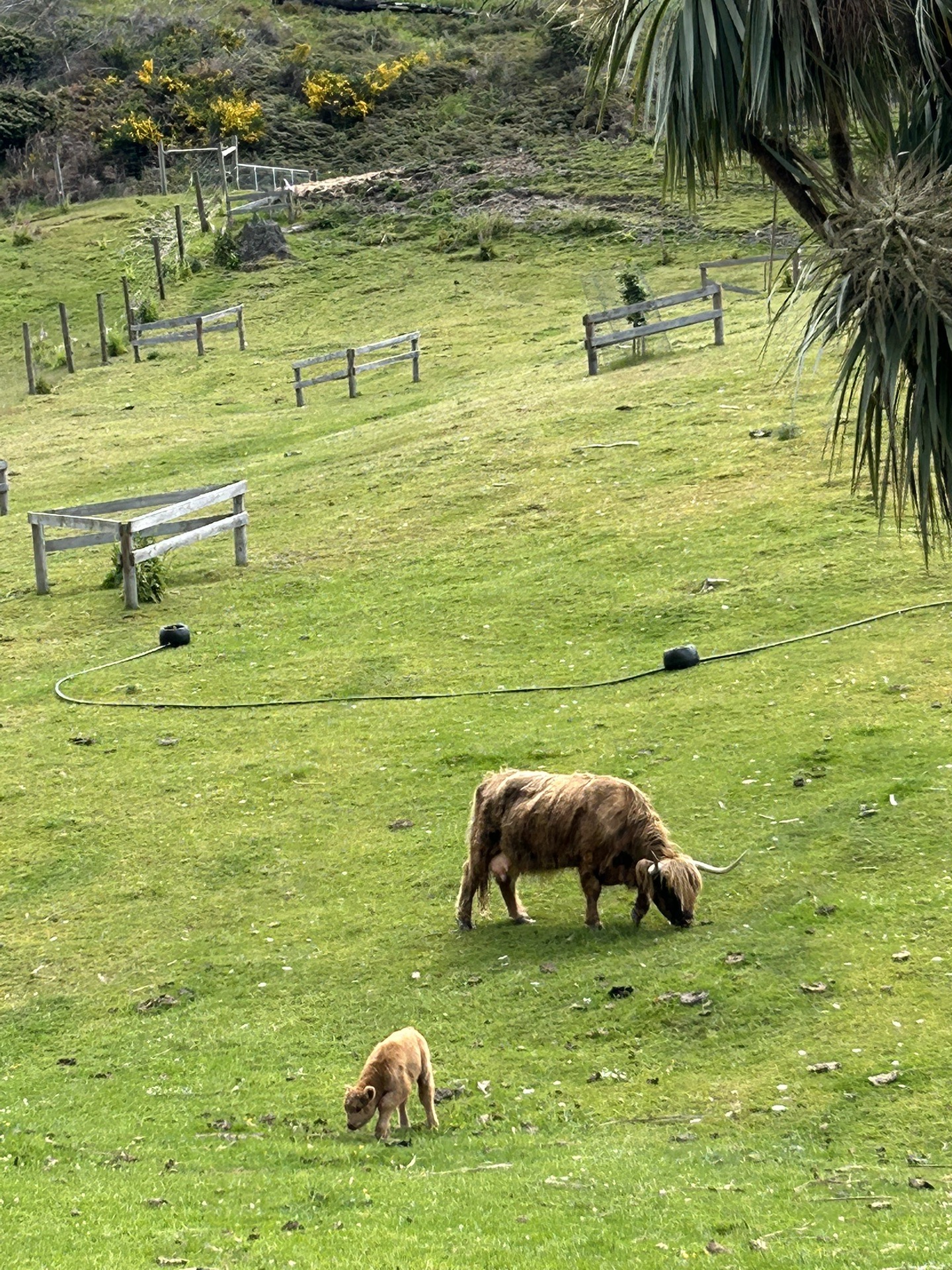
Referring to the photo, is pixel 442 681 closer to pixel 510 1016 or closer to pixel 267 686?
pixel 267 686

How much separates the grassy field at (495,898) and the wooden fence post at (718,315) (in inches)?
105

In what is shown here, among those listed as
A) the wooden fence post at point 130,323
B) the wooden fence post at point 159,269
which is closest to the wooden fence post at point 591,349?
the wooden fence post at point 130,323

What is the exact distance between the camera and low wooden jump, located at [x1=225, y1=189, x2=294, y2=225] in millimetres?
67812

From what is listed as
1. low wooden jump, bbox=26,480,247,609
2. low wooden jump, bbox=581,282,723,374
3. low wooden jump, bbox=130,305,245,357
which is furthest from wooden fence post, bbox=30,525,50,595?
low wooden jump, bbox=130,305,245,357

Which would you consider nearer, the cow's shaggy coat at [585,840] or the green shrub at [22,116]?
the cow's shaggy coat at [585,840]

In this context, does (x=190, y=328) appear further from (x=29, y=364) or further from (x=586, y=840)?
(x=586, y=840)

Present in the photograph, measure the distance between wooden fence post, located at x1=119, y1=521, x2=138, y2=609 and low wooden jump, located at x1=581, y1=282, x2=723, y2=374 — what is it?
47.5 feet

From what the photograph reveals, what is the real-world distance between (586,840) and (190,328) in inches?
1754

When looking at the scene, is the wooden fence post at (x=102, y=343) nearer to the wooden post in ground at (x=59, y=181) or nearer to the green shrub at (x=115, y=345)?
the green shrub at (x=115, y=345)

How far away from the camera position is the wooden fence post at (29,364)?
50.1 m

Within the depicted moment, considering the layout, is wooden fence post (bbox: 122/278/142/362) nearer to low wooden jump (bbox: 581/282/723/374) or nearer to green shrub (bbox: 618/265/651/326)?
green shrub (bbox: 618/265/651/326)

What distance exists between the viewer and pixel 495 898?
14969 millimetres

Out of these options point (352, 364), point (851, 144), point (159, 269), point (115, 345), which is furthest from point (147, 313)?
point (851, 144)

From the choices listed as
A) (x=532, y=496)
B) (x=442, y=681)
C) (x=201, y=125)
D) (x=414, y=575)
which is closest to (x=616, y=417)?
(x=532, y=496)
